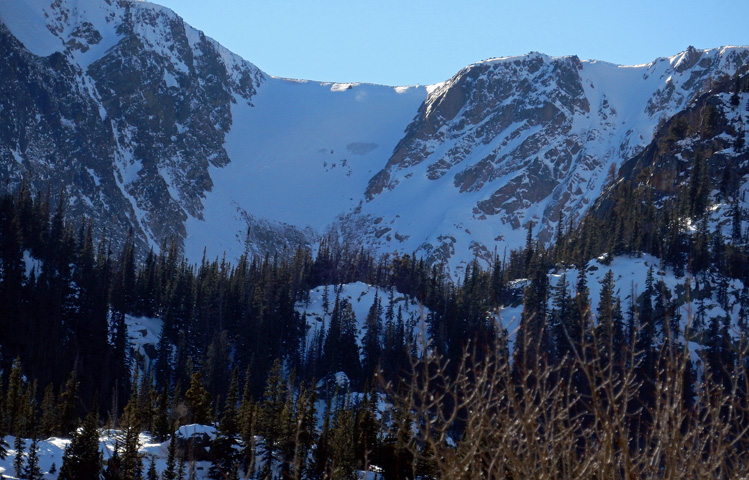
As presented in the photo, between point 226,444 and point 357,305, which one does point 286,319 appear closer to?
point 357,305

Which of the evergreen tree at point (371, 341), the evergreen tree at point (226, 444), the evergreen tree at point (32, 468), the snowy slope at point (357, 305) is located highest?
the snowy slope at point (357, 305)

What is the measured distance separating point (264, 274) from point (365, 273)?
2479 cm

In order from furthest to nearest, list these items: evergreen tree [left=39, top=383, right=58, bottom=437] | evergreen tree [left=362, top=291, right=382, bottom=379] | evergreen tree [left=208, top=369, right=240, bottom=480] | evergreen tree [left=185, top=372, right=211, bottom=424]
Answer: evergreen tree [left=362, top=291, right=382, bottom=379]
evergreen tree [left=39, top=383, right=58, bottom=437]
evergreen tree [left=185, top=372, right=211, bottom=424]
evergreen tree [left=208, top=369, right=240, bottom=480]

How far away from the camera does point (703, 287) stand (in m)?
94.4

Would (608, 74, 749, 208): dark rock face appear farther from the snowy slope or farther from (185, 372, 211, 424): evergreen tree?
(185, 372, 211, 424): evergreen tree

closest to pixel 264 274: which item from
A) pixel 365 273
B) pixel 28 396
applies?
pixel 365 273

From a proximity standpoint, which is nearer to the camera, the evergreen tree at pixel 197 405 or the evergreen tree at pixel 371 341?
the evergreen tree at pixel 197 405

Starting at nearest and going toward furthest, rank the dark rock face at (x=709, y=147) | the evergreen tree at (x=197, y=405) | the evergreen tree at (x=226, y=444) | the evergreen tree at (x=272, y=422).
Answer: the evergreen tree at (x=226, y=444)
the evergreen tree at (x=272, y=422)
the evergreen tree at (x=197, y=405)
the dark rock face at (x=709, y=147)

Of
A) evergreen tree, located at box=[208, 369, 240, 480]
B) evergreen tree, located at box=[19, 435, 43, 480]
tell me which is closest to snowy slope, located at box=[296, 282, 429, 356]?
evergreen tree, located at box=[208, 369, 240, 480]

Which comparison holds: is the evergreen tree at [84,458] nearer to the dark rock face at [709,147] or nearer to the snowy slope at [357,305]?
the snowy slope at [357,305]

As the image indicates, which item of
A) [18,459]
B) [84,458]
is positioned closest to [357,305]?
[18,459]

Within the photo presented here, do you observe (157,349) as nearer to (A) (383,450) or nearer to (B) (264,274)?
(B) (264,274)

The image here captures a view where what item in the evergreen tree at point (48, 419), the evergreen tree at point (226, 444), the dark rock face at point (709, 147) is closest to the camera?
the evergreen tree at point (226, 444)

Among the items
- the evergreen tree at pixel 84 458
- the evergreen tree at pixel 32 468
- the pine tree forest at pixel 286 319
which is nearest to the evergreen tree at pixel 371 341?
the pine tree forest at pixel 286 319
